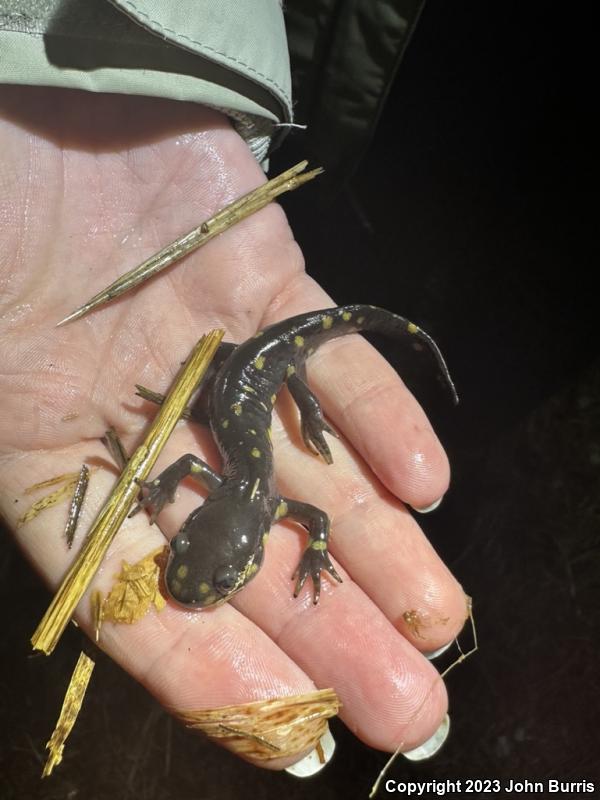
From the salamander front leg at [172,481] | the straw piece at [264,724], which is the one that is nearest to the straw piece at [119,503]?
the salamander front leg at [172,481]

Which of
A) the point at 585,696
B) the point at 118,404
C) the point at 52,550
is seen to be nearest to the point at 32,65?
the point at 118,404

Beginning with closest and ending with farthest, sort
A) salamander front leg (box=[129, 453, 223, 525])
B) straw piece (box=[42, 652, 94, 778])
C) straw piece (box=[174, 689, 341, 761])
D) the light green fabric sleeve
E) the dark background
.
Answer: straw piece (box=[174, 689, 341, 761]) < the light green fabric sleeve < straw piece (box=[42, 652, 94, 778]) < salamander front leg (box=[129, 453, 223, 525]) < the dark background

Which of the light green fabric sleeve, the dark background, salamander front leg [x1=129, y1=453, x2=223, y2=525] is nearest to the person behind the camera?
the light green fabric sleeve

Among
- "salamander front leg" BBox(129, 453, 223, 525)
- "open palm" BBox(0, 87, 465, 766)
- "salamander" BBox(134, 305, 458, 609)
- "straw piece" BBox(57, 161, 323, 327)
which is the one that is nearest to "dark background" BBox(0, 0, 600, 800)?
"salamander" BBox(134, 305, 458, 609)

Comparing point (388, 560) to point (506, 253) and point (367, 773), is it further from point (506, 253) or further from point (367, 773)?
point (506, 253)

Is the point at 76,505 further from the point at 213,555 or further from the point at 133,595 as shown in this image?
the point at 213,555

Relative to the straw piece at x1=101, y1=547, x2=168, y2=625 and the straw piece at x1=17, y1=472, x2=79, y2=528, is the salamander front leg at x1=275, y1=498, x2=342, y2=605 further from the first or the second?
the straw piece at x1=17, y1=472, x2=79, y2=528
